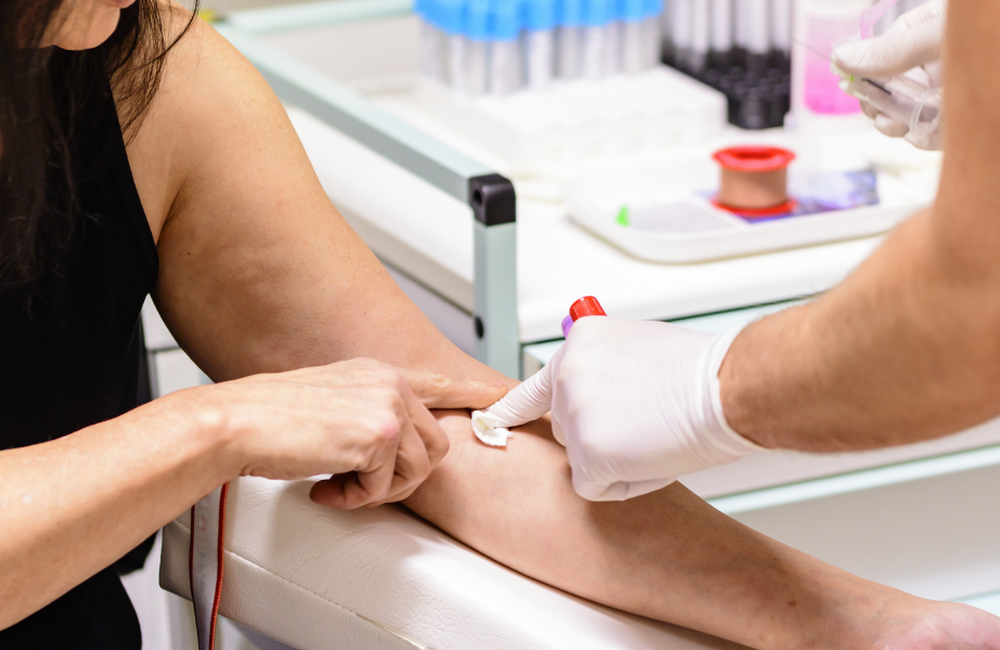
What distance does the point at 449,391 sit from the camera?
1056 millimetres

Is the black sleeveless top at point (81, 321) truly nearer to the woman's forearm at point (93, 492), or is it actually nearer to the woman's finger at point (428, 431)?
the woman's forearm at point (93, 492)

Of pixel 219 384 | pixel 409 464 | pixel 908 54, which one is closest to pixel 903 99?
pixel 908 54

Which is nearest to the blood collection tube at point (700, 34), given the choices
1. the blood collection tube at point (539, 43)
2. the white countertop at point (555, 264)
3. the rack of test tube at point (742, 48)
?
the rack of test tube at point (742, 48)

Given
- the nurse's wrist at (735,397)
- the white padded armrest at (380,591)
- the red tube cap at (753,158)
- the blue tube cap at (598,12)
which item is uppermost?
the blue tube cap at (598,12)

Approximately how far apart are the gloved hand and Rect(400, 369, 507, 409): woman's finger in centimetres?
49

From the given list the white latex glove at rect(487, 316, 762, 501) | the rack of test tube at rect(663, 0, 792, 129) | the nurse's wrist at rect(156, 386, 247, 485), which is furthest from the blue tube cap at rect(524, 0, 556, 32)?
the nurse's wrist at rect(156, 386, 247, 485)

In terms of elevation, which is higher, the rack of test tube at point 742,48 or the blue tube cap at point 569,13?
the blue tube cap at point 569,13

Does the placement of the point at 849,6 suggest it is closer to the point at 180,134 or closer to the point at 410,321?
the point at 410,321

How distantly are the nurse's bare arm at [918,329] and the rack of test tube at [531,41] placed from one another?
1305 mm

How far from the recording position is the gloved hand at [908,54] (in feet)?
3.41

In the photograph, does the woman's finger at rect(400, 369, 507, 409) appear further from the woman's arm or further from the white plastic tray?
the white plastic tray

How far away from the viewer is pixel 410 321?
1124 mm

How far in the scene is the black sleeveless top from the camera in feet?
3.33

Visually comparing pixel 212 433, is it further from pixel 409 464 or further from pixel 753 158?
pixel 753 158
